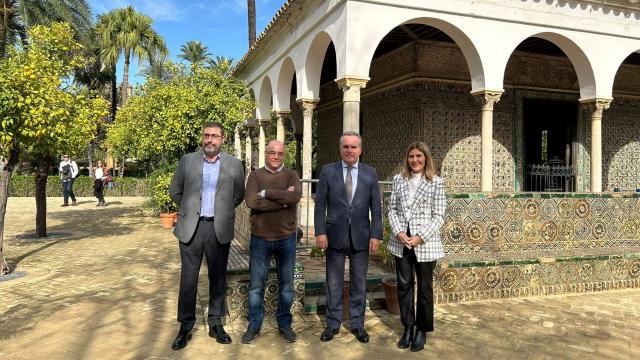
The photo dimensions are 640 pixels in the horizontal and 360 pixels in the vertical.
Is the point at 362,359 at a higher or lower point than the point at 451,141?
lower

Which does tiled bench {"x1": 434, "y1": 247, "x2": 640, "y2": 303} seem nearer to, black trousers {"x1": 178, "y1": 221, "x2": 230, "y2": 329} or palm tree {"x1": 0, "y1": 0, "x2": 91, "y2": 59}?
black trousers {"x1": 178, "y1": 221, "x2": 230, "y2": 329}

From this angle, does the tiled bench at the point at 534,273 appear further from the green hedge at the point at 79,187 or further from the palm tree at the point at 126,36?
the palm tree at the point at 126,36

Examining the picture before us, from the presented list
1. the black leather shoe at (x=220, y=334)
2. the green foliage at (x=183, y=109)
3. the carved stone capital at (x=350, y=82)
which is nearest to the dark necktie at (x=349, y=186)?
the black leather shoe at (x=220, y=334)

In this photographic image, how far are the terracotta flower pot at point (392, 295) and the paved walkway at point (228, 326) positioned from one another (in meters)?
0.11

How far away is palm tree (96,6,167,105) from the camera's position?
28.6 metres

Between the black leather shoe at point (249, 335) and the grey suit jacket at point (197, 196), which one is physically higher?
the grey suit jacket at point (197, 196)

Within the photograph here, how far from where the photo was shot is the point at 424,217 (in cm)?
377

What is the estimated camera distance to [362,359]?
11.8ft

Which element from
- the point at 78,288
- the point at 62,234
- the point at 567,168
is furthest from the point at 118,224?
the point at 567,168

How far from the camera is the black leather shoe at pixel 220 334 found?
12.6 ft

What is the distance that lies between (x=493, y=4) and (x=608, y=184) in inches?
283

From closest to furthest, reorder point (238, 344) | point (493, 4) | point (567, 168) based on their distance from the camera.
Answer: point (238, 344) < point (493, 4) < point (567, 168)

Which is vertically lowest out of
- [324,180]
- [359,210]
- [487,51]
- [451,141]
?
[359,210]

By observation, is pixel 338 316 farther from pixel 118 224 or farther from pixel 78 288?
pixel 118 224
